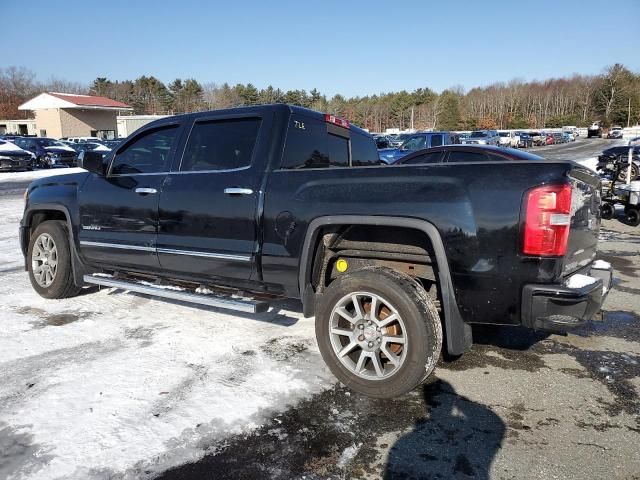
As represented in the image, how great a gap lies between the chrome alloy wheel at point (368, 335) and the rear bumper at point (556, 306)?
77 cm

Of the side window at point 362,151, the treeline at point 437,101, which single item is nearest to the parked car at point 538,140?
the treeline at point 437,101

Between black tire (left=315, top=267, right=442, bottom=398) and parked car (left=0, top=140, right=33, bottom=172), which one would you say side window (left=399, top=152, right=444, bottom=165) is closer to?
black tire (left=315, top=267, right=442, bottom=398)

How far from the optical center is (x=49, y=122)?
52.9m

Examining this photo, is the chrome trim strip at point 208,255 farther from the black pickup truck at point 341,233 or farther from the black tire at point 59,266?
the black tire at point 59,266

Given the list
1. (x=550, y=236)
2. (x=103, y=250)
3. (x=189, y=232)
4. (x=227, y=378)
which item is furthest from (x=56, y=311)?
(x=550, y=236)

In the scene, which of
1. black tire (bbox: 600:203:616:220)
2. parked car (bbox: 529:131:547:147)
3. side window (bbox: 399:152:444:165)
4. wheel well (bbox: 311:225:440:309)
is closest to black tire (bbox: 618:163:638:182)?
black tire (bbox: 600:203:616:220)

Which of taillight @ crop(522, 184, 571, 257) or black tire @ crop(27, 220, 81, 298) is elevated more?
taillight @ crop(522, 184, 571, 257)

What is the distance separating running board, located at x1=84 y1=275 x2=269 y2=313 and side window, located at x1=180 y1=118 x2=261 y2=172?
3.46 ft

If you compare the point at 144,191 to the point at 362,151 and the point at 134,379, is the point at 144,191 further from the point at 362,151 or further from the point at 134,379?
the point at 362,151


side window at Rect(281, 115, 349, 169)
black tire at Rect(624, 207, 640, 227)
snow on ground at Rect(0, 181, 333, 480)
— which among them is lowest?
snow on ground at Rect(0, 181, 333, 480)

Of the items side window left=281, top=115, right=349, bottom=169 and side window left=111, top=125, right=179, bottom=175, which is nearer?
side window left=281, top=115, right=349, bottom=169

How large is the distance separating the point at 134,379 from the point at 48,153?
90.7ft

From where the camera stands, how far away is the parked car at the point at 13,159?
2353 centimetres

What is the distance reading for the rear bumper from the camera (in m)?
2.75
